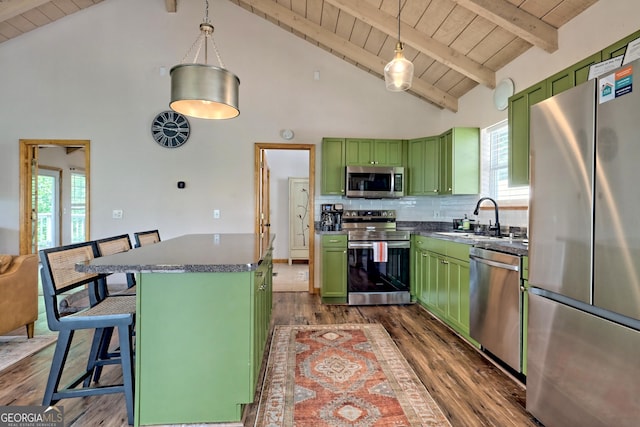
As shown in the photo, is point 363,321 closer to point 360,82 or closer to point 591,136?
point 591,136

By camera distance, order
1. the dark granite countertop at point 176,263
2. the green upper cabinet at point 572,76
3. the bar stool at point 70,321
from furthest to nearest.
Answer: the green upper cabinet at point 572,76 < the bar stool at point 70,321 < the dark granite countertop at point 176,263

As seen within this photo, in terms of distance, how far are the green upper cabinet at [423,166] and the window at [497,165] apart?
A: 55 cm

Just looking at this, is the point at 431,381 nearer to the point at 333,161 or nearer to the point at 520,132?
the point at 520,132

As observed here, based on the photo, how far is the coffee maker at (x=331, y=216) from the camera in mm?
4270

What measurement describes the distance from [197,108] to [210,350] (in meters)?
1.64

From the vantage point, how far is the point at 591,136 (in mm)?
1367

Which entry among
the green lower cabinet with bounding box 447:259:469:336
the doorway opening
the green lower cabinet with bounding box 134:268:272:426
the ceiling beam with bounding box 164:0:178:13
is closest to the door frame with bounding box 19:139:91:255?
the ceiling beam with bounding box 164:0:178:13

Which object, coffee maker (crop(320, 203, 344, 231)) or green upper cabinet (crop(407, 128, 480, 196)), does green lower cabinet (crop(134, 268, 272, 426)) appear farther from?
green upper cabinet (crop(407, 128, 480, 196))

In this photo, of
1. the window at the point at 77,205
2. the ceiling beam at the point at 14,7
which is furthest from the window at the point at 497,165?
the window at the point at 77,205

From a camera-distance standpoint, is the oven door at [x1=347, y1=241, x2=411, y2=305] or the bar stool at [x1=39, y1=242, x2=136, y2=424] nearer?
the bar stool at [x1=39, y1=242, x2=136, y2=424]

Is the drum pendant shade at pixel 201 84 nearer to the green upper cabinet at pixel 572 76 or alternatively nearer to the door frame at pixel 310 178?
the green upper cabinet at pixel 572 76

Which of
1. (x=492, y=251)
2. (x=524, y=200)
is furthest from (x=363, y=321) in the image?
(x=524, y=200)
